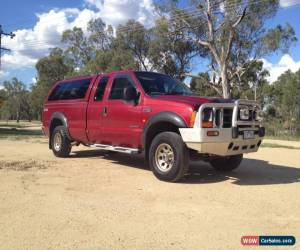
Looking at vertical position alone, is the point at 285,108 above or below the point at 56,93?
above

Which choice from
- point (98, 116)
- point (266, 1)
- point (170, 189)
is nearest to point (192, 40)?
point (266, 1)

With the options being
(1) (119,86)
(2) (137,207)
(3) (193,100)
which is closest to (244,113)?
(3) (193,100)

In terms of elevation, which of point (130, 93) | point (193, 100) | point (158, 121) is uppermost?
point (130, 93)

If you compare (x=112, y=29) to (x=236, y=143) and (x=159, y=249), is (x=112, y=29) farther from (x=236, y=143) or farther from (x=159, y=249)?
(x=159, y=249)

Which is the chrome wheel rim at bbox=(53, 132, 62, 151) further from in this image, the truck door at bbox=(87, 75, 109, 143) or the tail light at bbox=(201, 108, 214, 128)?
the tail light at bbox=(201, 108, 214, 128)

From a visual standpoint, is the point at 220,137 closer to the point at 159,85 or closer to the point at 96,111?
the point at 159,85

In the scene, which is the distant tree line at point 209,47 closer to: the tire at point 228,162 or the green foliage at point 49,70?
the green foliage at point 49,70

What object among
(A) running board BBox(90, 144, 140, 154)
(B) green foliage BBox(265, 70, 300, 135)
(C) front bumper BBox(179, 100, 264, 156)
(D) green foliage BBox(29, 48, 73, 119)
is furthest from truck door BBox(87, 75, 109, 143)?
(D) green foliage BBox(29, 48, 73, 119)

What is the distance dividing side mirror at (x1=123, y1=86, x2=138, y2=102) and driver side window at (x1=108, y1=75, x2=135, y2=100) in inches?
10.7

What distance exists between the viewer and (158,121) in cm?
762

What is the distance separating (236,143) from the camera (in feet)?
24.5

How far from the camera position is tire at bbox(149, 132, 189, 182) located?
287 inches

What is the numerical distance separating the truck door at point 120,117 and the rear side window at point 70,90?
3.69 feet

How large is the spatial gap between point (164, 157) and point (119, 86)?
210 cm
